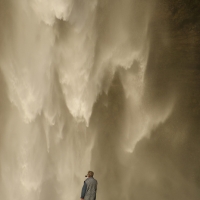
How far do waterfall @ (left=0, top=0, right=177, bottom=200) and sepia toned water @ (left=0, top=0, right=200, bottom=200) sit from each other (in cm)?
3

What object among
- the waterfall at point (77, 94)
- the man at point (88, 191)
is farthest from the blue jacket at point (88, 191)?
the waterfall at point (77, 94)

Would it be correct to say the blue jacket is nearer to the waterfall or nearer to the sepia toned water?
the sepia toned water

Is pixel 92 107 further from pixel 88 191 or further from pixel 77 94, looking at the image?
pixel 88 191

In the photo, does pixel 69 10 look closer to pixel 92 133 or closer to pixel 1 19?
pixel 1 19

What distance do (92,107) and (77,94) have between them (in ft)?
1.81

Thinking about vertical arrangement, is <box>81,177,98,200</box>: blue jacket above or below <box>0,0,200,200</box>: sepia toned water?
below

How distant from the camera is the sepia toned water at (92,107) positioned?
30.6 ft

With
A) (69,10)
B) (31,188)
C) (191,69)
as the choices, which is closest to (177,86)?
(191,69)

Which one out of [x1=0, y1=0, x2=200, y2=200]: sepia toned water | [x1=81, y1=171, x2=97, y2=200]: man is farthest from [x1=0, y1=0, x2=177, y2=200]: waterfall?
[x1=81, y1=171, x2=97, y2=200]: man

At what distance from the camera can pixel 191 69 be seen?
9.21 m

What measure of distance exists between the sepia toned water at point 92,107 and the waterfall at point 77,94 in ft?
0.08

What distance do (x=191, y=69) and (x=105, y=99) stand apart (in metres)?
2.40

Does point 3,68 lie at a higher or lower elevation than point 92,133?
higher

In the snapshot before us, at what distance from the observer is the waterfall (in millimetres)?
9617
